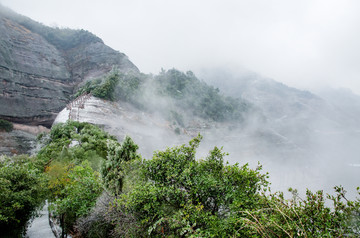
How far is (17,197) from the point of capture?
8.95m

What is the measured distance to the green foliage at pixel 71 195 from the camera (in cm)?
1054

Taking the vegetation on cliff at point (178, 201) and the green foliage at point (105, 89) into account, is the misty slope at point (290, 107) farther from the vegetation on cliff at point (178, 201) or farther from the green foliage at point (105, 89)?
Result: the vegetation on cliff at point (178, 201)

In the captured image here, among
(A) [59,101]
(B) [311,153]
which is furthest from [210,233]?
(B) [311,153]

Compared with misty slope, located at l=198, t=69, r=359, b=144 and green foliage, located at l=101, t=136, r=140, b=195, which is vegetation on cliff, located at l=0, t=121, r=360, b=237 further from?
misty slope, located at l=198, t=69, r=359, b=144

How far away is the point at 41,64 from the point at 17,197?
65.0 meters

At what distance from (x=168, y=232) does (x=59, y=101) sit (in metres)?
61.2

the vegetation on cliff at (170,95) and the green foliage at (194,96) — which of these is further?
the green foliage at (194,96)

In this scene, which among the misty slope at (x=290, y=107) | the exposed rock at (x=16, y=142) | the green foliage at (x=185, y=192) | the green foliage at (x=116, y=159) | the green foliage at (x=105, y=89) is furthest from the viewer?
the misty slope at (x=290, y=107)

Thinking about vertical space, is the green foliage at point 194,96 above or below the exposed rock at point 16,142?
above

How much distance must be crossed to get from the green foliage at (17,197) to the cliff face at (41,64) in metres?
45.3

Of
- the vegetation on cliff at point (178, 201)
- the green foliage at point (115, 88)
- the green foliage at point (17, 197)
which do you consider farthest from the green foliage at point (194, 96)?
the green foliage at point (17, 197)

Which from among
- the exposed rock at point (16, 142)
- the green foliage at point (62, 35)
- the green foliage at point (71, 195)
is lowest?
the exposed rock at point (16, 142)

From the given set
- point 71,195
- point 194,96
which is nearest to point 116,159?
point 71,195

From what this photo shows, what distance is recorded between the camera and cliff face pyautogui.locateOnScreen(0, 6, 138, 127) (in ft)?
156
